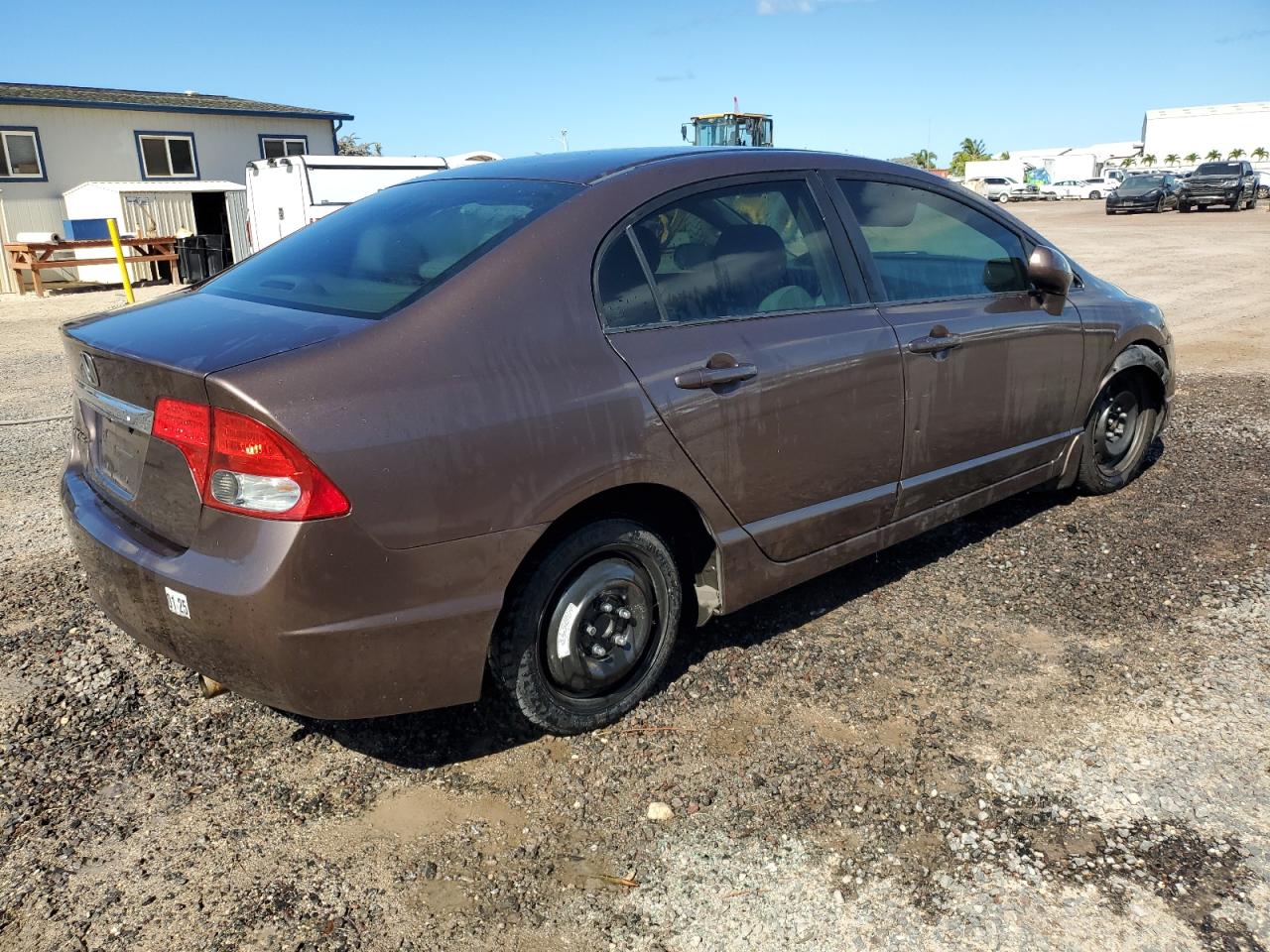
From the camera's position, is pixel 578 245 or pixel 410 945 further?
pixel 578 245

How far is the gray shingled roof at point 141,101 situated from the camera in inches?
890

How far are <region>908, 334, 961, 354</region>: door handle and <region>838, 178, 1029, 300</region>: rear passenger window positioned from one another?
188mm

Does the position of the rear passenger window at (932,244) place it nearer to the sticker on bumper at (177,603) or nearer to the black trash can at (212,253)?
the sticker on bumper at (177,603)

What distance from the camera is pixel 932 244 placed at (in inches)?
156

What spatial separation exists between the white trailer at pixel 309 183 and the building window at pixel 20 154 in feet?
31.2

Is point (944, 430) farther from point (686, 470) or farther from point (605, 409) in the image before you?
→ point (605, 409)

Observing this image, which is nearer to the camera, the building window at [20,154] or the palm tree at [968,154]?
the building window at [20,154]

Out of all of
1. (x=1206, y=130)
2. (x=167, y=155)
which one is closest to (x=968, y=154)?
(x=1206, y=130)

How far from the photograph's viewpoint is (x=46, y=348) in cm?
1202

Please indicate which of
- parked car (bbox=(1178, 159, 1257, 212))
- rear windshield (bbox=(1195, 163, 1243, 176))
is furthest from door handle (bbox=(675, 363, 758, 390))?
rear windshield (bbox=(1195, 163, 1243, 176))

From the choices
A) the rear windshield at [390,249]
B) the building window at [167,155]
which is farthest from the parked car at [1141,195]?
the rear windshield at [390,249]

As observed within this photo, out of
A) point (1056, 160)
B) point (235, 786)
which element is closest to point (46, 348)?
point (235, 786)

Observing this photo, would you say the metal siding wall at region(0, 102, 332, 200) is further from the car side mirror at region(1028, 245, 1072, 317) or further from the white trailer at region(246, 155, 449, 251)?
the car side mirror at region(1028, 245, 1072, 317)

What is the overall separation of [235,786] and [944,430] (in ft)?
9.14
